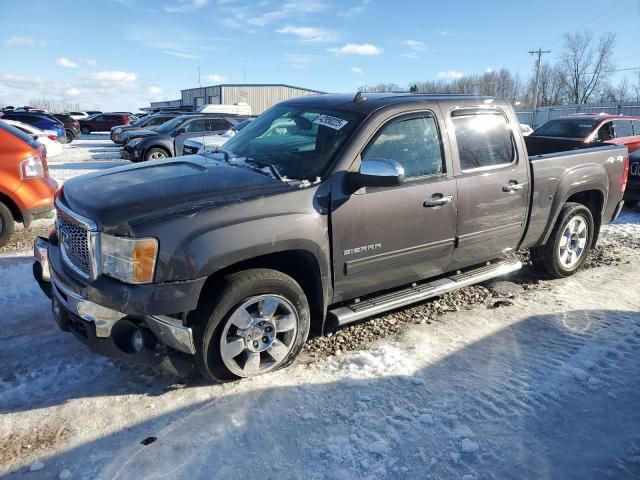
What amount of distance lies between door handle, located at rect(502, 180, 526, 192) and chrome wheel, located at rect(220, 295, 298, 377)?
231 centimetres

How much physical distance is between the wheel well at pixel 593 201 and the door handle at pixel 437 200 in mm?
2300

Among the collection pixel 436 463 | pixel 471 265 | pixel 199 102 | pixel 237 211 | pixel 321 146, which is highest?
pixel 199 102

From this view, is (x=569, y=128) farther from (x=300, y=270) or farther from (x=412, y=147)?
(x=300, y=270)

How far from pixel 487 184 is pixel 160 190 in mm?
2724

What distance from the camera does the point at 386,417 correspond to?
302 cm

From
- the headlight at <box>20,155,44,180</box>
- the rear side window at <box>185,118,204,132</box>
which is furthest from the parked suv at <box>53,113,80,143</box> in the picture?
the headlight at <box>20,155,44,180</box>

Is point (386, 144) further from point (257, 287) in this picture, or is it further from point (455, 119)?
point (257, 287)

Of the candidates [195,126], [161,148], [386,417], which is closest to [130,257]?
[386,417]

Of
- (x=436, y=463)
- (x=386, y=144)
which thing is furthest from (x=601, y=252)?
(x=436, y=463)

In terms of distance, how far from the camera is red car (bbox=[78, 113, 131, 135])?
3519 cm

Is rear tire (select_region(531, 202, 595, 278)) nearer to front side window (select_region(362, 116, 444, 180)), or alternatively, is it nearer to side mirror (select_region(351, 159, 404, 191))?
front side window (select_region(362, 116, 444, 180))

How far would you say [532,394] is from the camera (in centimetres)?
330

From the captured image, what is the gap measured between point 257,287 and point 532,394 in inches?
77.9

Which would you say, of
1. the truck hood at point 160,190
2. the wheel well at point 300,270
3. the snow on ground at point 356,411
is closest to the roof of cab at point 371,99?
the truck hood at point 160,190
